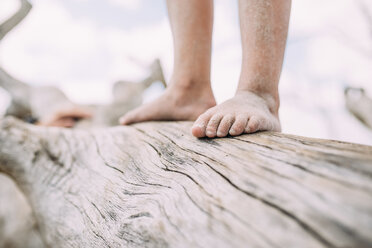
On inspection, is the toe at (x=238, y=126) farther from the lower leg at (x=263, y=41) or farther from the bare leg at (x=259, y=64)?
the lower leg at (x=263, y=41)

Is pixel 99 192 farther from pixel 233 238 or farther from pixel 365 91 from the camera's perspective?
pixel 365 91

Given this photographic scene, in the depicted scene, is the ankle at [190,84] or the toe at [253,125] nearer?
the toe at [253,125]

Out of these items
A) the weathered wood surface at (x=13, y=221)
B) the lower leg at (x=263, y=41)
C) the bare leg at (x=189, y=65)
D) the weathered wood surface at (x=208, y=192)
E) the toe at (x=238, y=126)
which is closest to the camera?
the weathered wood surface at (x=208, y=192)

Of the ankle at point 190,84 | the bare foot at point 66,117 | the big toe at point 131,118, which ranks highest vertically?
the ankle at point 190,84

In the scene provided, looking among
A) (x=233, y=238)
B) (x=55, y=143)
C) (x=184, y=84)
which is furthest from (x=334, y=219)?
(x=55, y=143)

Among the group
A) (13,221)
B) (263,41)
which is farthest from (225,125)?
(13,221)

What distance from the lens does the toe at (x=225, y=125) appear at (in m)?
0.78

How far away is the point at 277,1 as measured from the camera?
36.4 inches

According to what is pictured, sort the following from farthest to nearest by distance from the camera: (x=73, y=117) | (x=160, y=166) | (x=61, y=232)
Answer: (x=73, y=117) → (x=61, y=232) → (x=160, y=166)

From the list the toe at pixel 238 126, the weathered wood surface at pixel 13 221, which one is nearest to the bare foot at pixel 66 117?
the weathered wood surface at pixel 13 221

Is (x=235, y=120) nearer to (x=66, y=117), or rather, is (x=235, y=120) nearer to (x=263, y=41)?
(x=263, y=41)

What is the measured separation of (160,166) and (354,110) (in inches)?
136

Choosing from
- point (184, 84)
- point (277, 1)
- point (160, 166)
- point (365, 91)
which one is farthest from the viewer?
point (365, 91)

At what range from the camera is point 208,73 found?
134cm
